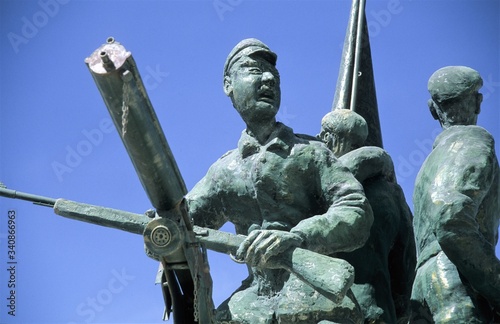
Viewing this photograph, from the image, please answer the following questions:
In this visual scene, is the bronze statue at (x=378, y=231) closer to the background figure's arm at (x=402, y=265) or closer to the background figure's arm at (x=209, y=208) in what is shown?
the background figure's arm at (x=402, y=265)

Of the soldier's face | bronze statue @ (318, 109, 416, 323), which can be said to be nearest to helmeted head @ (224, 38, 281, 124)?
the soldier's face

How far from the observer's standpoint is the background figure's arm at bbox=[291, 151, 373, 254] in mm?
13984

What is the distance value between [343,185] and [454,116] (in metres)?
1.40

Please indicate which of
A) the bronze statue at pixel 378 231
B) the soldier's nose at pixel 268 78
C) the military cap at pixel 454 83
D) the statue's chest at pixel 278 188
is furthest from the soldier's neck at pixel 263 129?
the military cap at pixel 454 83

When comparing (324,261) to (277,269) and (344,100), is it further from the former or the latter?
(344,100)

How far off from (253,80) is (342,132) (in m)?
1.62

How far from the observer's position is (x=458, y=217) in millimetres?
14133

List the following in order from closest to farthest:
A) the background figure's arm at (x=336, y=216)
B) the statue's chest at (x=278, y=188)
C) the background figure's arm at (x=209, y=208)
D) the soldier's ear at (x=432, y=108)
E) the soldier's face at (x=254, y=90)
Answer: the background figure's arm at (x=336, y=216)
the statue's chest at (x=278, y=188)
the soldier's face at (x=254, y=90)
the background figure's arm at (x=209, y=208)
the soldier's ear at (x=432, y=108)

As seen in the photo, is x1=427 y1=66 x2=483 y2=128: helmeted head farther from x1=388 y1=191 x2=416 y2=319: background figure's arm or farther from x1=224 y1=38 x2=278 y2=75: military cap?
x1=224 y1=38 x2=278 y2=75: military cap

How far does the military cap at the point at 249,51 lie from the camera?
14844mm

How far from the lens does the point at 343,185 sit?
1445 cm

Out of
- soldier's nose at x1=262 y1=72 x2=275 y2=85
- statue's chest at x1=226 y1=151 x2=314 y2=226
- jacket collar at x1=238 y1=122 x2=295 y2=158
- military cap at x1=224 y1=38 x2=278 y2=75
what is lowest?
statue's chest at x1=226 y1=151 x2=314 y2=226


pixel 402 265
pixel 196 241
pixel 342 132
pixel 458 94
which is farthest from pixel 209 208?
pixel 458 94

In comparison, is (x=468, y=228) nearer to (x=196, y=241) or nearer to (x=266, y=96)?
(x=266, y=96)
